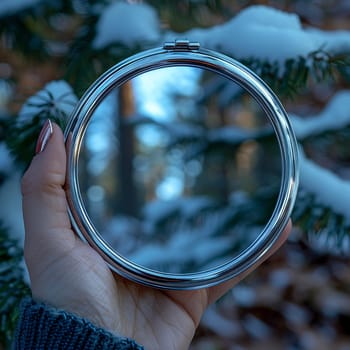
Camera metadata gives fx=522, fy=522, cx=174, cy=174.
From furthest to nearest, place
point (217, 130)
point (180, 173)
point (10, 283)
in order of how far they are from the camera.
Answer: point (180, 173)
point (217, 130)
point (10, 283)

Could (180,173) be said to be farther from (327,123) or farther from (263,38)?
(263,38)

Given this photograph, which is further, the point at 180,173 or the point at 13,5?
the point at 180,173

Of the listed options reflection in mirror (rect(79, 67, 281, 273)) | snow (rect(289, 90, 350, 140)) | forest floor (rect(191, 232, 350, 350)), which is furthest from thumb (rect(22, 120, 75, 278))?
forest floor (rect(191, 232, 350, 350))

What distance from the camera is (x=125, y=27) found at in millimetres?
618

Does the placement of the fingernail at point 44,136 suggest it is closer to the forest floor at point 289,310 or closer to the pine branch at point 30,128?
the pine branch at point 30,128

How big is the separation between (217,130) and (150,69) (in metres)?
0.52

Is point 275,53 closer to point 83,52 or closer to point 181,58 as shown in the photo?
point 181,58

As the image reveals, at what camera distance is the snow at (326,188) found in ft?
1.90

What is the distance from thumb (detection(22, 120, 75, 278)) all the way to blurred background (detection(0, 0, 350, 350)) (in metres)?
0.06

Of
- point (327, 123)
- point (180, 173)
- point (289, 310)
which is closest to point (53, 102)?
point (327, 123)

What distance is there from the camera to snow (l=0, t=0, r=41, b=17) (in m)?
0.63

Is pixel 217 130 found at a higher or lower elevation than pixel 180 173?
higher

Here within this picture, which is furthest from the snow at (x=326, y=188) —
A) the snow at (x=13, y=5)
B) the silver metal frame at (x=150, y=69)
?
the snow at (x=13, y=5)

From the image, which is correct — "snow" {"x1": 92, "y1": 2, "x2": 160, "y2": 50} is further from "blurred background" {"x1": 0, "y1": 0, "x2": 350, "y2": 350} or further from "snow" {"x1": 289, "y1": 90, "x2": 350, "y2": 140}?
"snow" {"x1": 289, "y1": 90, "x2": 350, "y2": 140}
